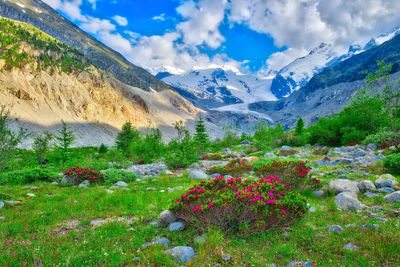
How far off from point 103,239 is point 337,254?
459cm

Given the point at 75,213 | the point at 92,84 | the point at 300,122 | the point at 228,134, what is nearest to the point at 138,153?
the point at 75,213

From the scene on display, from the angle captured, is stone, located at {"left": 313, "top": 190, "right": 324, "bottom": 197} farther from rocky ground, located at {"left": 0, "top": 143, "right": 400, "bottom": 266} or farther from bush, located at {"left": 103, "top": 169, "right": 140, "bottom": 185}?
bush, located at {"left": 103, "top": 169, "right": 140, "bottom": 185}

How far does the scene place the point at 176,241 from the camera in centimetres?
448

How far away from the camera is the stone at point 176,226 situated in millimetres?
5016

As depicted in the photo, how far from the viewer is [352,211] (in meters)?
5.64

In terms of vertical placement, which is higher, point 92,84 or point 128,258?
point 92,84

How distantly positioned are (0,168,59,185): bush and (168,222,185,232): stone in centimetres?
1076

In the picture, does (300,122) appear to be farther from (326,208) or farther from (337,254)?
(337,254)

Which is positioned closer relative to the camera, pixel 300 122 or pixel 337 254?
pixel 337 254

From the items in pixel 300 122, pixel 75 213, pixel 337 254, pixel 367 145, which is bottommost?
pixel 75 213

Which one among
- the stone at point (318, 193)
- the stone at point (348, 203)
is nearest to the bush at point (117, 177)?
the stone at point (318, 193)

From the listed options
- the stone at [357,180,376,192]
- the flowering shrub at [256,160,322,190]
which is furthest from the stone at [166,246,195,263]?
the stone at [357,180,376,192]

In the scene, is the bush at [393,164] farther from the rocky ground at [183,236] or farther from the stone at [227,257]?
the stone at [227,257]

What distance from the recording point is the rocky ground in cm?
360
